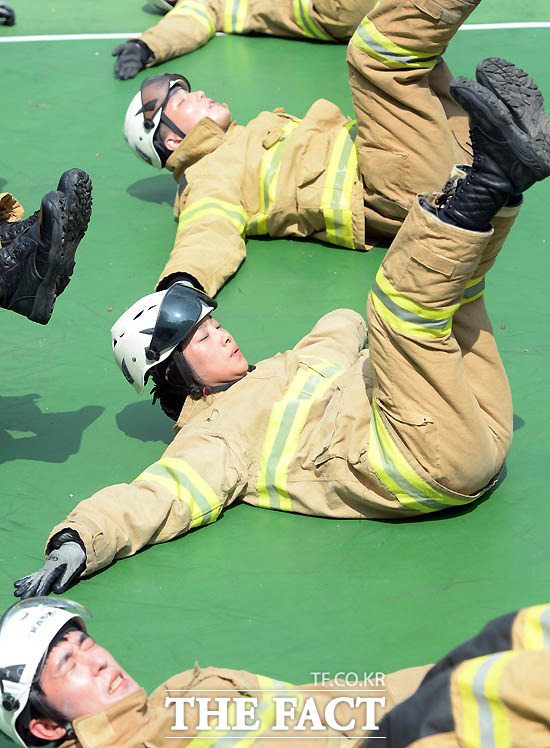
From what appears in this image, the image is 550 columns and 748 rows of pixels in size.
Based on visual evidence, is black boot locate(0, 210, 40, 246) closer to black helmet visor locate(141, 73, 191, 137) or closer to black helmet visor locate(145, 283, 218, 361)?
black helmet visor locate(145, 283, 218, 361)

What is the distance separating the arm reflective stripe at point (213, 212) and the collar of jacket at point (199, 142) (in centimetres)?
37

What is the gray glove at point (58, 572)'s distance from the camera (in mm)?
3766

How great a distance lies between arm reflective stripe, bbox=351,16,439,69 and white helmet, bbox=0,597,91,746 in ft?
9.96

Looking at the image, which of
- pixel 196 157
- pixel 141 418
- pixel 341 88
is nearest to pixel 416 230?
pixel 141 418

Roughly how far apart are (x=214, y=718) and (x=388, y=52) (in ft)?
10.5

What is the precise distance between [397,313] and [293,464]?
70 centimetres

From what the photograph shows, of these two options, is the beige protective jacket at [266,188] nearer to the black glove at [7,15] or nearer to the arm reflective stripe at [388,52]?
the arm reflective stripe at [388,52]

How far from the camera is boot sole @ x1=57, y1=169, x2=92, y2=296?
4141mm

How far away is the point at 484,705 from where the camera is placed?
86.5 inches

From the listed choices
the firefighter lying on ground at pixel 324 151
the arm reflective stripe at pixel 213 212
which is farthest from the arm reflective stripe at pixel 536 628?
the arm reflective stripe at pixel 213 212

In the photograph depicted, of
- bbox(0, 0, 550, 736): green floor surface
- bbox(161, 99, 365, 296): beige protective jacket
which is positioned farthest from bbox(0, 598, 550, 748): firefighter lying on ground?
bbox(161, 99, 365, 296): beige protective jacket

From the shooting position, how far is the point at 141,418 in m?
4.78

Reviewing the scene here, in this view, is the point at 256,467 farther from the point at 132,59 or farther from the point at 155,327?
the point at 132,59

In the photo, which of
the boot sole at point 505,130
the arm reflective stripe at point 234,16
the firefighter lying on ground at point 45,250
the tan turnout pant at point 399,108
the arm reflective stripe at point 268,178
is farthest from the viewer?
the arm reflective stripe at point 234,16
